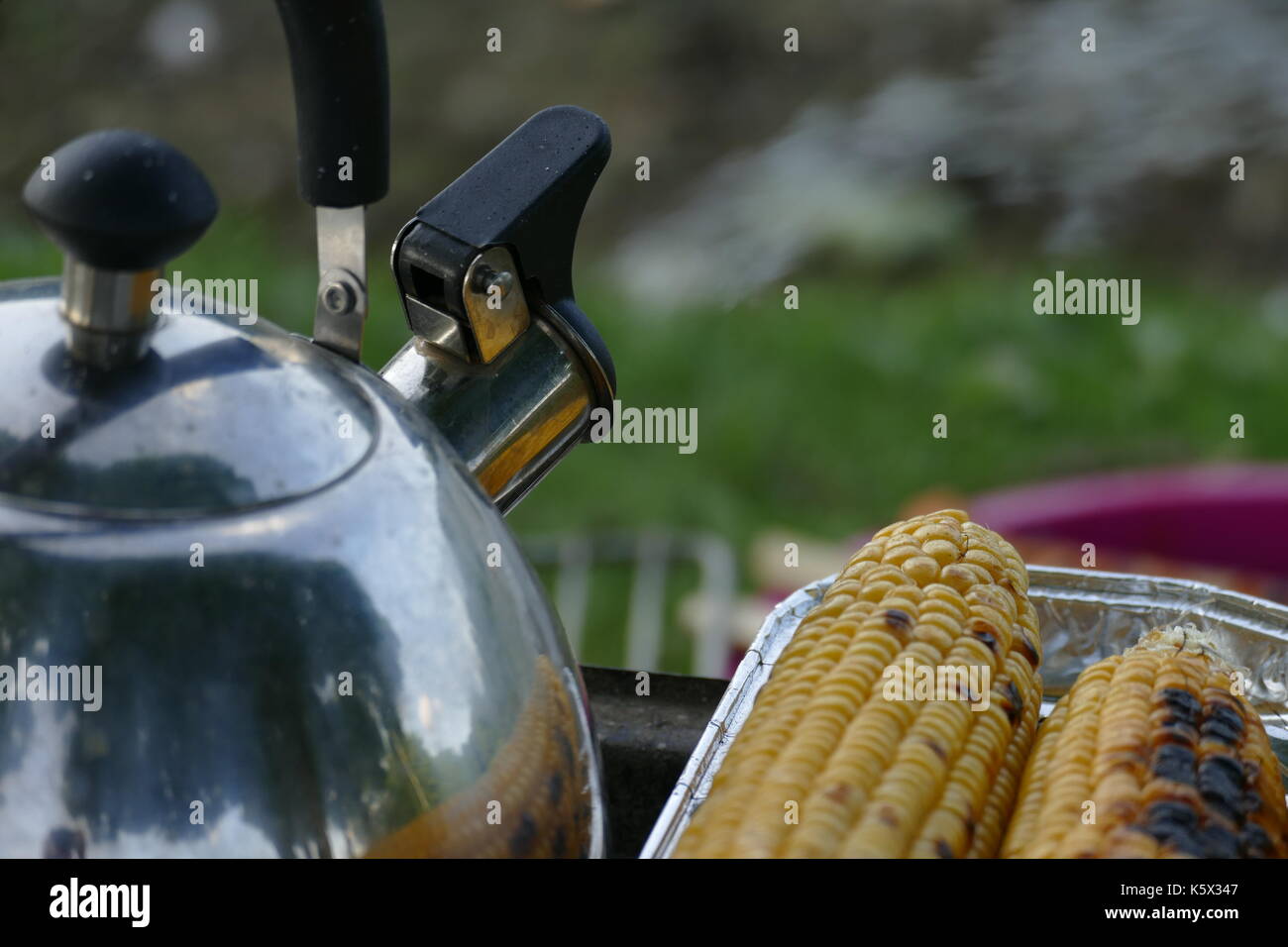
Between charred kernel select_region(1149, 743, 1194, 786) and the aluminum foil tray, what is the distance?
0.24 m

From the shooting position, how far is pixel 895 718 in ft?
2.35

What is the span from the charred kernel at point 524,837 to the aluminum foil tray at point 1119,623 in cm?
24

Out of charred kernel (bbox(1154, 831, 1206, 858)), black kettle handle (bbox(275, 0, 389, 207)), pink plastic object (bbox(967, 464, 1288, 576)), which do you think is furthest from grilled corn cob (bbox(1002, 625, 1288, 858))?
pink plastic object (bbox(967, 464, 1288, 576))

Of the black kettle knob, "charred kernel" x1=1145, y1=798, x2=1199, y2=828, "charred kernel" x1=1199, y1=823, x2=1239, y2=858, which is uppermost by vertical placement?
the black kettle knob

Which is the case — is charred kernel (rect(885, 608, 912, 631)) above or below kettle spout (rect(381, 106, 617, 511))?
below

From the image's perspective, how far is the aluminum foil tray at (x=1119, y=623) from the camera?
94 cm

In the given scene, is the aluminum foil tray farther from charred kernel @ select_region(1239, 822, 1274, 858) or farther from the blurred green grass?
the blurred green grass

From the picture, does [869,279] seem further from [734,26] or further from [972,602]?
[972,602]

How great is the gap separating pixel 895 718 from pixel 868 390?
190cm

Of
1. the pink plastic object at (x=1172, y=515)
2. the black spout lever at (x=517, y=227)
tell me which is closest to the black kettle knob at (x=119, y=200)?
the black spout lever at (x=517, y=227)

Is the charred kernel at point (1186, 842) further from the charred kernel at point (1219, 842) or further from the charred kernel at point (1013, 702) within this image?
the charred kernel at point (1013, 702)

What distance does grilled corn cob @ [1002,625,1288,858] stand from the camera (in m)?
0.66

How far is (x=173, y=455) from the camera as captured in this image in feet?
1.90
